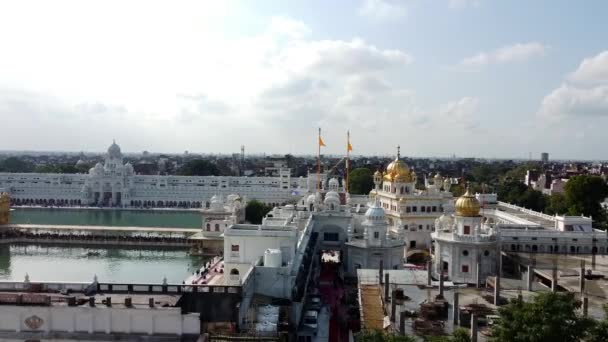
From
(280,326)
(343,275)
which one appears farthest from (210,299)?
(343,275)

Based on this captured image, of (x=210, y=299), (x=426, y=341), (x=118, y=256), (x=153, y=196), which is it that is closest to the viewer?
(x=426, y=341)

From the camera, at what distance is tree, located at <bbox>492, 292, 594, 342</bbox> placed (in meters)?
16.3

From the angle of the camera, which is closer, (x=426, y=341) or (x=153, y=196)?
(x=426, y=341)

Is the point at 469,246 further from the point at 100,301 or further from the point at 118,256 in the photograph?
the point at 118,256

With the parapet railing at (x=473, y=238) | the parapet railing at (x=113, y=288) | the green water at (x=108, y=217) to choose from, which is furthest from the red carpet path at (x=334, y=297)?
the green water at (x=108, y=217)

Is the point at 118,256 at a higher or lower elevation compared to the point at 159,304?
lower

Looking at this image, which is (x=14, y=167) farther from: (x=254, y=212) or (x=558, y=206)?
(x=558, y=206)

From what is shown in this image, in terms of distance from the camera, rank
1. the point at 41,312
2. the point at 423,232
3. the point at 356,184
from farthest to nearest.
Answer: the point at 356,184
the point at 423,232
the point at 41,312

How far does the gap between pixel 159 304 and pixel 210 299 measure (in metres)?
2.10

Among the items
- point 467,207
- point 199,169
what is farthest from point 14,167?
point 467,207

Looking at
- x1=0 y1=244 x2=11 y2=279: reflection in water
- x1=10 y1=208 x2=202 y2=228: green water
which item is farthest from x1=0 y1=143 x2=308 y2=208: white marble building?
x1=0 y1=244 x2=11 y2=279: reflection in water

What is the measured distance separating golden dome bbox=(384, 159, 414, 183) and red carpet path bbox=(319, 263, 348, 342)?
9625mm

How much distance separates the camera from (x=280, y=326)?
24.1 metres

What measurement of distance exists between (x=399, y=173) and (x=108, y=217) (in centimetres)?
5051
